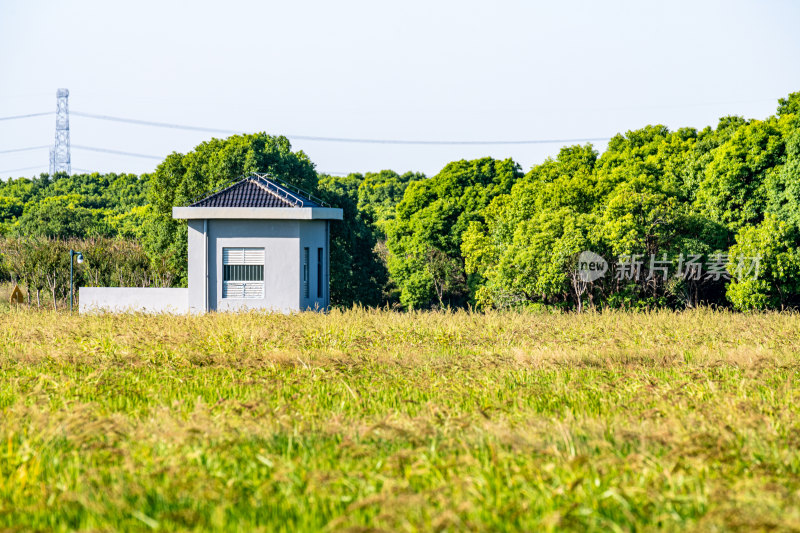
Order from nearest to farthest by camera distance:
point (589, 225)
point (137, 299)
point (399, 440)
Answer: point (399, 440)
point (137, 299)
point (589, 225)

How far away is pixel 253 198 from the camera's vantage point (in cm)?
2531

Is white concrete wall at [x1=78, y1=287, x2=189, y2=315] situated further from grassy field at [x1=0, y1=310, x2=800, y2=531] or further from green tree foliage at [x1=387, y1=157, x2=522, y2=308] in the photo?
green tree foliage at [x1=387, y1=157, x2=522, y2=308]

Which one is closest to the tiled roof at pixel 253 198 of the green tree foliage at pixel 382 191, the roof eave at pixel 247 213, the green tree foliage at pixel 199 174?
the roof eave at pixel 247 213

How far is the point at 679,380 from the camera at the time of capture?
33.4ft

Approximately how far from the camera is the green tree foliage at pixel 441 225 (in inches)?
1879

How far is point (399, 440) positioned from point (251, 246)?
62.6ft

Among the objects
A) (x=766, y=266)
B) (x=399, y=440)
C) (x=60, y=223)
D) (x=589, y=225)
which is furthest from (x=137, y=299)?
(x=60, y=223)

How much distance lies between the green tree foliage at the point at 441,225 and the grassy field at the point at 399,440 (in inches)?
1370

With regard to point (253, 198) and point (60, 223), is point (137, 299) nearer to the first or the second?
point (253, 198)

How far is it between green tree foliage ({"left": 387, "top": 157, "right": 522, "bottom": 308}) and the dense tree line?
99mm

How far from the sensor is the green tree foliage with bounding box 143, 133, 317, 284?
35.5m

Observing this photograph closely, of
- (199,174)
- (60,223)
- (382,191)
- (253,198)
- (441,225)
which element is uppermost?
(382,191)

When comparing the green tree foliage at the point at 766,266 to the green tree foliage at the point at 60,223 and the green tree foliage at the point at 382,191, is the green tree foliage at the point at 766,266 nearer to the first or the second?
the green tree foliage at the point at 382,191

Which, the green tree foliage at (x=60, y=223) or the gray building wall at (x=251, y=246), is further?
the green tree foliage at (x=60, y=223)
